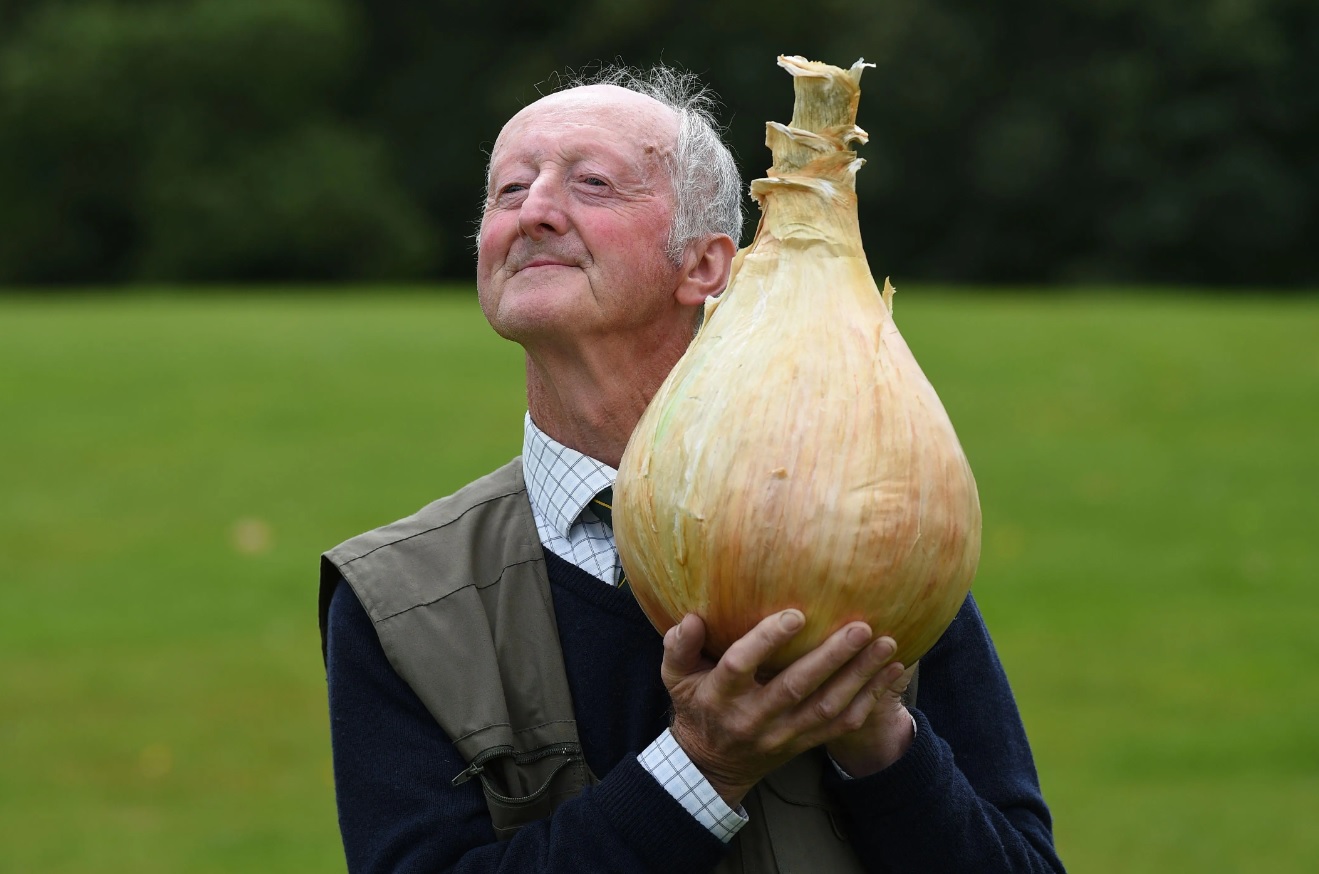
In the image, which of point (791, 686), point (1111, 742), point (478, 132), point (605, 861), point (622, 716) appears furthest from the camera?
point (478, 132)

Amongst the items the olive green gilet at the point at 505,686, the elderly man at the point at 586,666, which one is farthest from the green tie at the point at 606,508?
the olive green gilet at the point at 505,686

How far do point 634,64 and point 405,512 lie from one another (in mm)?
28090

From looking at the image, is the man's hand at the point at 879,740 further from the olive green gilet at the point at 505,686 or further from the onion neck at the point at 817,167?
the onion neck at the point at 817,167

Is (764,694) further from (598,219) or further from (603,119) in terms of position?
(603,119)

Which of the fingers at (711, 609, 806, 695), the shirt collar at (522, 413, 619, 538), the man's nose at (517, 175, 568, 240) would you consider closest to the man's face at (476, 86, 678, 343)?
the man's nose at (517, 175, 568, 240)

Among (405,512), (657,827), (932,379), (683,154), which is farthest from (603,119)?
(932,379)

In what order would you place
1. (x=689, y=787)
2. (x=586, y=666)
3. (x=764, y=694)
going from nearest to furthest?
(x=764, y=694) < (x=689, y=787) < (x=586, y=666)

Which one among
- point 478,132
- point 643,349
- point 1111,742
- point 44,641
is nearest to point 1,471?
point 44,641

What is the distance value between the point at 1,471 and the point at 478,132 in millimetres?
29478

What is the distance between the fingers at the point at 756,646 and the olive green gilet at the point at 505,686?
1.58ft

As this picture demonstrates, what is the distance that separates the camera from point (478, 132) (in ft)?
135

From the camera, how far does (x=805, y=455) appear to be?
1.98 meters

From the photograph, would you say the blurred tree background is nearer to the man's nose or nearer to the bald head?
the bald head

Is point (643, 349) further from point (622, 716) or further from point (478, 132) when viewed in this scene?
point (478, 132)
